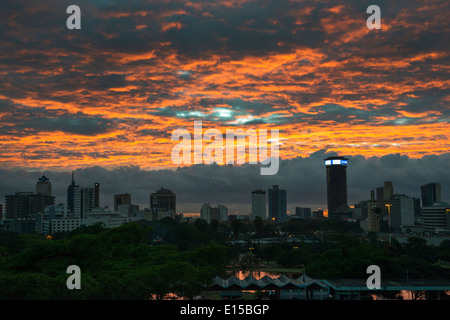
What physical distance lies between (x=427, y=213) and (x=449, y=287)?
15669 cm

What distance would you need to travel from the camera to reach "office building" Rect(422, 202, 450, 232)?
164012 millimetres

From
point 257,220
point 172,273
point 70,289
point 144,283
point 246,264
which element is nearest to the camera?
point 70,289

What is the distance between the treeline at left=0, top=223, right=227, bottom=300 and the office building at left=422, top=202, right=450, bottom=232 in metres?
147

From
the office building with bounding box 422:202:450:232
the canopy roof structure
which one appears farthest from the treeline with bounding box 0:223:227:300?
the office building with bounding box 422:202:450:232

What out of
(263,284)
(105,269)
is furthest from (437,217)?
(105,269)

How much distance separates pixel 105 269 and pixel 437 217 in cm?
16724

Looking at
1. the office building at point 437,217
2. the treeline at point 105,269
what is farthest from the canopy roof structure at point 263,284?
the office building at point 437,217

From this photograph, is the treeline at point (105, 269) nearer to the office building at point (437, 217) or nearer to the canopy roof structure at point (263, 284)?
the canopy roof structure at point (263, 284)

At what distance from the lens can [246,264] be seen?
91.1 m

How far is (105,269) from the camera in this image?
33.2 m

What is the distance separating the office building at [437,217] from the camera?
164m
